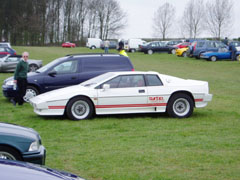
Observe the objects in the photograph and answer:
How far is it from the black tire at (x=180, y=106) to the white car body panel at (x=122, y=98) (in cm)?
12

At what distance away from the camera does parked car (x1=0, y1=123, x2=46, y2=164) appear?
5.82m

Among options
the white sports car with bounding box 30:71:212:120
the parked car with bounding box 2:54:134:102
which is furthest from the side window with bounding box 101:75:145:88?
the parked car with bounding box 2:54:134:102

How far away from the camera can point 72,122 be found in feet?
34.8

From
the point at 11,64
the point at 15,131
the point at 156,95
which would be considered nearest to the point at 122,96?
the point at 156,95

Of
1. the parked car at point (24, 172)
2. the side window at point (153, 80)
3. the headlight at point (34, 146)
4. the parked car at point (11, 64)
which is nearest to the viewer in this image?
the parked car at point (24, 172)

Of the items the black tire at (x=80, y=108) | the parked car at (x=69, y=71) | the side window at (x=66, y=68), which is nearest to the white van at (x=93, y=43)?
the parked car at (x=69, y=71)

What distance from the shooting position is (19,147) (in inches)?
230

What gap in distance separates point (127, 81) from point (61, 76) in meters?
3.32

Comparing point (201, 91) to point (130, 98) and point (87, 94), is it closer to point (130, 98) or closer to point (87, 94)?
point (130, 98)

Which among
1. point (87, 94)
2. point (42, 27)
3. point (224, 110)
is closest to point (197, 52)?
point (224, 110)

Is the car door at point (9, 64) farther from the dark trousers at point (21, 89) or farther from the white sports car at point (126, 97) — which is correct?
the white sports car at point (126, 97)

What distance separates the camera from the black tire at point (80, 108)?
10.7 metres

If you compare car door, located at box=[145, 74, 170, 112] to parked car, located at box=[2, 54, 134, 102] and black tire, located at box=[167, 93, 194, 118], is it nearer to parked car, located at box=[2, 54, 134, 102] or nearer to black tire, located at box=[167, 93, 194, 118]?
black tire, located at box=[167, 93, 194, 118]

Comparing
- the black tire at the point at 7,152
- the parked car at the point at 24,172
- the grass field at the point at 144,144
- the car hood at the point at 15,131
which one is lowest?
the grass field at the point at 144,144
